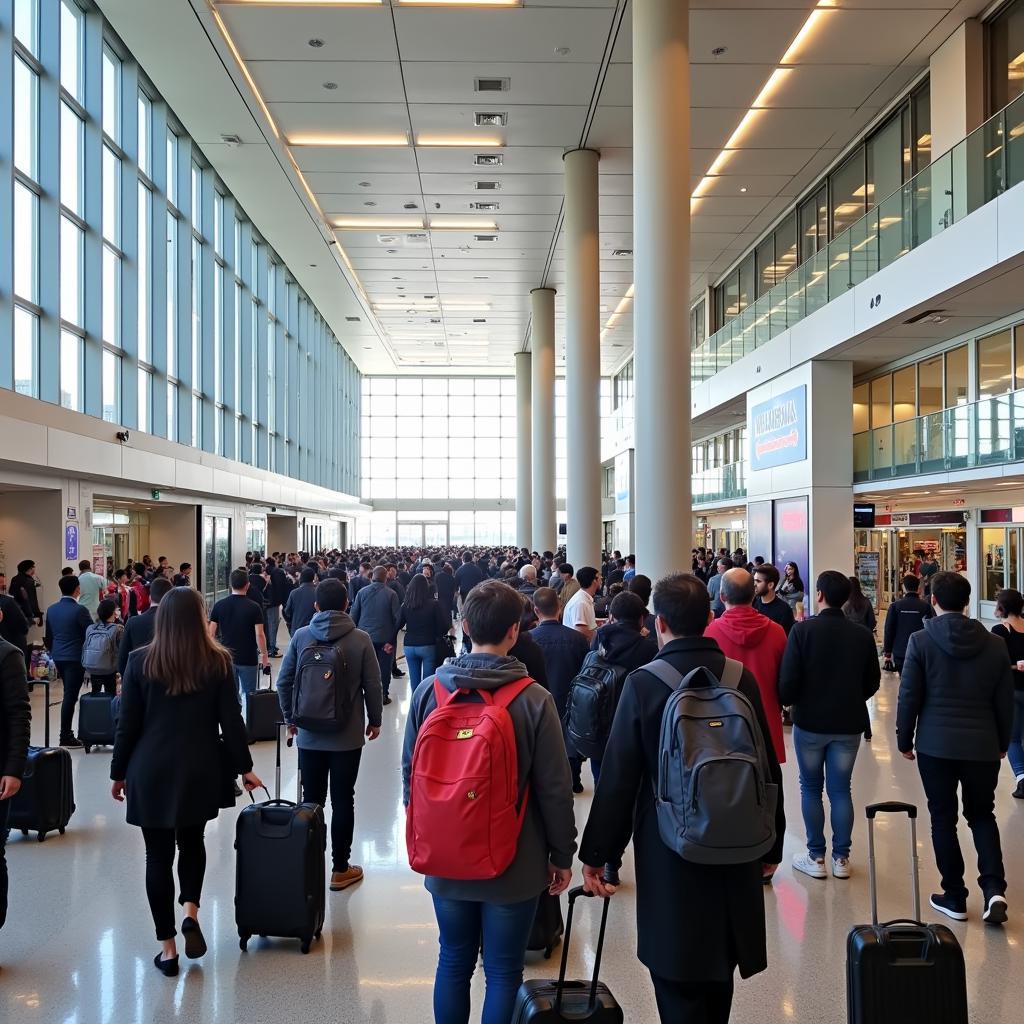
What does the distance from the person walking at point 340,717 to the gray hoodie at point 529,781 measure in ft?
7.03

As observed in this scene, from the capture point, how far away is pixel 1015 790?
726 cm

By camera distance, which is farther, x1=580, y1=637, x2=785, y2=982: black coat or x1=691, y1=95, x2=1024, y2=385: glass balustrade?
x1=691, y1=95, x2=1024, y2=385: glass balustrade

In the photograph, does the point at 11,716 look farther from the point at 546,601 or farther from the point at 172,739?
the point at 546,601

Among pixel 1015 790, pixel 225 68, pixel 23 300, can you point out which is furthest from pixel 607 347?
pixel 1015 790

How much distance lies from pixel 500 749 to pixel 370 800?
4665mm

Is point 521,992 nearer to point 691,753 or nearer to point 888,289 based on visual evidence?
point 691,753

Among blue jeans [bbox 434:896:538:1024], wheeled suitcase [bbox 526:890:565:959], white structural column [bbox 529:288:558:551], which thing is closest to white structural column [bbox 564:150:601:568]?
white structural column [bbox 529:288:558:551]

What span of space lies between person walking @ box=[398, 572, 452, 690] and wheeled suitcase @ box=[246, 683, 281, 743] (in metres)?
1.66

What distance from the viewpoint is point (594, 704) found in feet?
17.3

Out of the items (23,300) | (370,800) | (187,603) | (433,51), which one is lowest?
(370,800)

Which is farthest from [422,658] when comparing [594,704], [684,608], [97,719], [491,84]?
[491,84]

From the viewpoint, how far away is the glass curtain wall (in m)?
12.9

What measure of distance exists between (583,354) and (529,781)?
1614cm

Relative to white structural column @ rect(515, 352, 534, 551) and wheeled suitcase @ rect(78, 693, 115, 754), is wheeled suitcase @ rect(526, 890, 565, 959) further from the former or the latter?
white structural column @ rect(515, 352, 534, 551)
